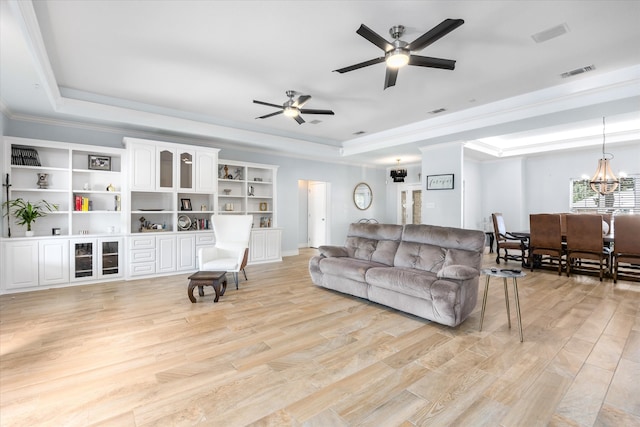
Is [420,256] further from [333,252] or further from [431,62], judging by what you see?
[431,62]

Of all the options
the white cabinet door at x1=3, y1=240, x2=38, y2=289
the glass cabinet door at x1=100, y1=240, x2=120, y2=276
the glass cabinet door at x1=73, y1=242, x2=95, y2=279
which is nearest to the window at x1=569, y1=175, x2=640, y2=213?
the glass cabinet door at x1=100, y1=240, x2=120, y2=276

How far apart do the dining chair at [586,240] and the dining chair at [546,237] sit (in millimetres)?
142

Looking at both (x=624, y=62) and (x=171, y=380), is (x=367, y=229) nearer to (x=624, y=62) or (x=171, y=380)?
(x=171, y=380)

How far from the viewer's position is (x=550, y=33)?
287 cm

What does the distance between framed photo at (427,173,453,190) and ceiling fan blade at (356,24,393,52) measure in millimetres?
4209

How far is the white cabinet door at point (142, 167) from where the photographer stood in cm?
504

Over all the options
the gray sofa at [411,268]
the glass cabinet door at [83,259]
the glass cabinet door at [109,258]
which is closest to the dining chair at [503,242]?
the gray sofa at [411,268]

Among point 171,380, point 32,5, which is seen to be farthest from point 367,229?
point 32,5

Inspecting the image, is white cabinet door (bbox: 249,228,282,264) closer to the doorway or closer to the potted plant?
the doorway

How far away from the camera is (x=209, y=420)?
170 centimetres

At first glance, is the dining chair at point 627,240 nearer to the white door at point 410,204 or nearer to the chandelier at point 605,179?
the chandelier at point 605,179

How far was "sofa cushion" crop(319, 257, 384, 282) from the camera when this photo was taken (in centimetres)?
380

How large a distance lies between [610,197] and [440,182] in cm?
438

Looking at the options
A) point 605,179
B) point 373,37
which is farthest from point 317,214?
point 373,37
